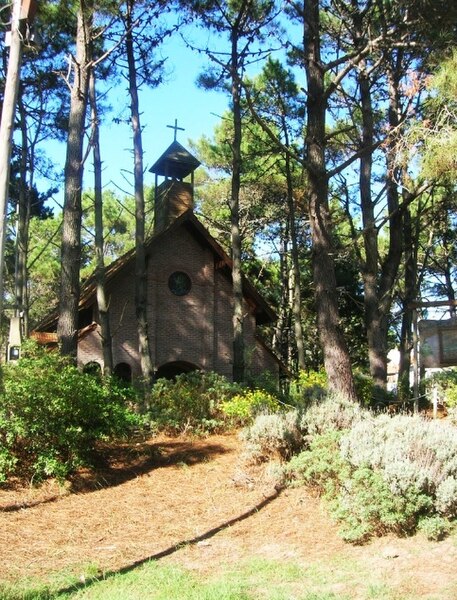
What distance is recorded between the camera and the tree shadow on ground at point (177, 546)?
18.1 feet

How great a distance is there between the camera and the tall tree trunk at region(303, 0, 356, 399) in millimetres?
10234

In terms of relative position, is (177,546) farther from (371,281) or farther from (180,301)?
(180,301)

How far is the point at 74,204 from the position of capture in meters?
11.8

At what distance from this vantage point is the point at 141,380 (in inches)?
559

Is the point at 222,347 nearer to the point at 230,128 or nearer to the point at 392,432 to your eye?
the point at 230,128

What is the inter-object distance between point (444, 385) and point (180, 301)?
8.98 m

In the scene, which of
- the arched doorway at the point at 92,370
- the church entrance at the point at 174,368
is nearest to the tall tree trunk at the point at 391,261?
the arched doorway at the point at 92,370

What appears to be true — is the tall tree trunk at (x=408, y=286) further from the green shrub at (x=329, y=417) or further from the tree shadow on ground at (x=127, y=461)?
the green shrub at (x=329, y=417)

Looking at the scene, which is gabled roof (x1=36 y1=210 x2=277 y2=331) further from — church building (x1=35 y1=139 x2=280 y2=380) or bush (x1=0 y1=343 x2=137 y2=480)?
bush (x1=0 y1=343 x2=137 y2=480)

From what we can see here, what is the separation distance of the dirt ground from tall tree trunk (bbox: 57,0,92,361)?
243 centimetres

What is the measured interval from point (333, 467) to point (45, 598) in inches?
137

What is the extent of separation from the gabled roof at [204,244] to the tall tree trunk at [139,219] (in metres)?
4.30

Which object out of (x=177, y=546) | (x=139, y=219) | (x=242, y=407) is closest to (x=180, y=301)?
(x=139, y=219)

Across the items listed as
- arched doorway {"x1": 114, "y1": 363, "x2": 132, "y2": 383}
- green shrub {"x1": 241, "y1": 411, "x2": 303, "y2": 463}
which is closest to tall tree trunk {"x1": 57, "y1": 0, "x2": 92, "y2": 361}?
green shrub {"x1": 241, "y1": 411, "x2": 303, "y2": 463}
